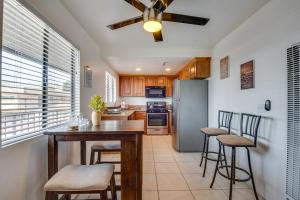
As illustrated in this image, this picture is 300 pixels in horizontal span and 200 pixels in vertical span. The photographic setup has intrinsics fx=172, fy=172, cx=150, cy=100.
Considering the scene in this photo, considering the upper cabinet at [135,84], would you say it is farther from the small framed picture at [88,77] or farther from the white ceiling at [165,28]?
the small framed picture at [88,77]

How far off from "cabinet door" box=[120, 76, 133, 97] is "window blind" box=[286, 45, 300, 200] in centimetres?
492

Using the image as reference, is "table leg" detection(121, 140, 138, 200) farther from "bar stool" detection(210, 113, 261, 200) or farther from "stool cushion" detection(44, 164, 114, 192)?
"bar stool" detection(210, 113, 261, 200)

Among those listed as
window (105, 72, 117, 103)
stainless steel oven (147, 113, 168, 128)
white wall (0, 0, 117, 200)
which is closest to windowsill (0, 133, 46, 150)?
white wall (0, 0, 117, 200)

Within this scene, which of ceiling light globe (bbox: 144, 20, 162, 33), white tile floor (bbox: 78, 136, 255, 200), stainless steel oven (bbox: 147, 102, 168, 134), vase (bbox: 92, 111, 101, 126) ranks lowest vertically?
white tile floor (bbox: 78, 136, 255, 200)

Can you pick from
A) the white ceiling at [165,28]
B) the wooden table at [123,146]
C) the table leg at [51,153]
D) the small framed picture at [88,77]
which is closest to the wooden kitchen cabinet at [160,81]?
the white ceiling at [165,28]

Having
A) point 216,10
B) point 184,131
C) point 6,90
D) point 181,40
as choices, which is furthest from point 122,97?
point 6,90

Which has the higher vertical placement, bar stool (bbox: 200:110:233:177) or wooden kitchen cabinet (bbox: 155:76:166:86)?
wooden kitchen cabinet (bbox: 155:76:166:86)

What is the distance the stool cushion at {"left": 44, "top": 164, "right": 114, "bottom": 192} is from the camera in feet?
3.89

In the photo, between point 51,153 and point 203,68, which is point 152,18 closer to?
point 51,153

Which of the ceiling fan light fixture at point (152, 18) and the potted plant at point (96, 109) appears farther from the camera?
the potted plant at point (96, 109)

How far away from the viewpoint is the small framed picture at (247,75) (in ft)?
7.39

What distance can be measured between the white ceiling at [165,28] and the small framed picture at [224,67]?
0.41 metres

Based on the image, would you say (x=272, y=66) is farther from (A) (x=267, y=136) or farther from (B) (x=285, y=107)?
(A) (x=267, y=136)

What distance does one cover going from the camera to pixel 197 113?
3.80 metres
